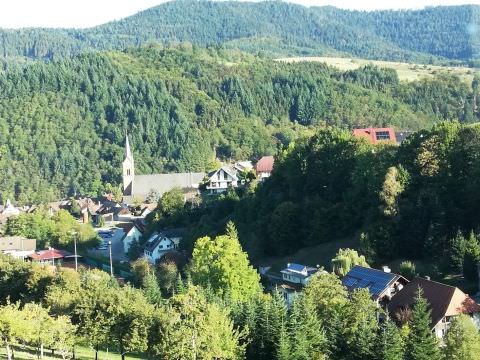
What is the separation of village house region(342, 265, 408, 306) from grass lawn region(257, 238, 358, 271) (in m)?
7.52

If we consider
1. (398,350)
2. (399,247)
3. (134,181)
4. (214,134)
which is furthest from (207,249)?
(214,134)

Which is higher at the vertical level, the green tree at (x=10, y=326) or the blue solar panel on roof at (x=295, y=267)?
the green tree at (x=10, y=326)

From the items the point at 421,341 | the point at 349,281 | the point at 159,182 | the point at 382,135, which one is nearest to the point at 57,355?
the point at 349,281

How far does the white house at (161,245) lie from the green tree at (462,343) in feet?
109

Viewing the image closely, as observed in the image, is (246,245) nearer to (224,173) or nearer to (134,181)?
(224,173)

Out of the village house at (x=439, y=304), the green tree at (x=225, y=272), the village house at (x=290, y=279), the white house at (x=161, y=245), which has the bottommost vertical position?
the white house at (x=161, y=245)

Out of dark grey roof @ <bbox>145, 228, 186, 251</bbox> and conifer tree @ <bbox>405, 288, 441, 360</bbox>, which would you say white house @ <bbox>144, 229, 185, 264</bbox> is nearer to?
dark grey roof @ <bbox>145, 228, 186, 251</bbox>

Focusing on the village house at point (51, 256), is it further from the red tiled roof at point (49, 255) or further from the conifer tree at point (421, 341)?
the conifer tree at point (421, 341)

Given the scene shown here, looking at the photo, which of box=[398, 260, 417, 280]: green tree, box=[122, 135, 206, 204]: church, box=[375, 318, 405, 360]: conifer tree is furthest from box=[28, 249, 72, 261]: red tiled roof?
box=[375, 318, 405, 360]: conifer tree

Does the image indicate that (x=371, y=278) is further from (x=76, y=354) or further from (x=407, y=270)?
(x=76, y=354)

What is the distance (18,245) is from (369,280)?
38.2 meters

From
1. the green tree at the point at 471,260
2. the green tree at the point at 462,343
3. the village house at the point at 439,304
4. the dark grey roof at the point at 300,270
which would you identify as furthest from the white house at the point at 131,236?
the green tree at the point at 462,343

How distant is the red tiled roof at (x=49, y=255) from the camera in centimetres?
5997

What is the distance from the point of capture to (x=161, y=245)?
193 feet
